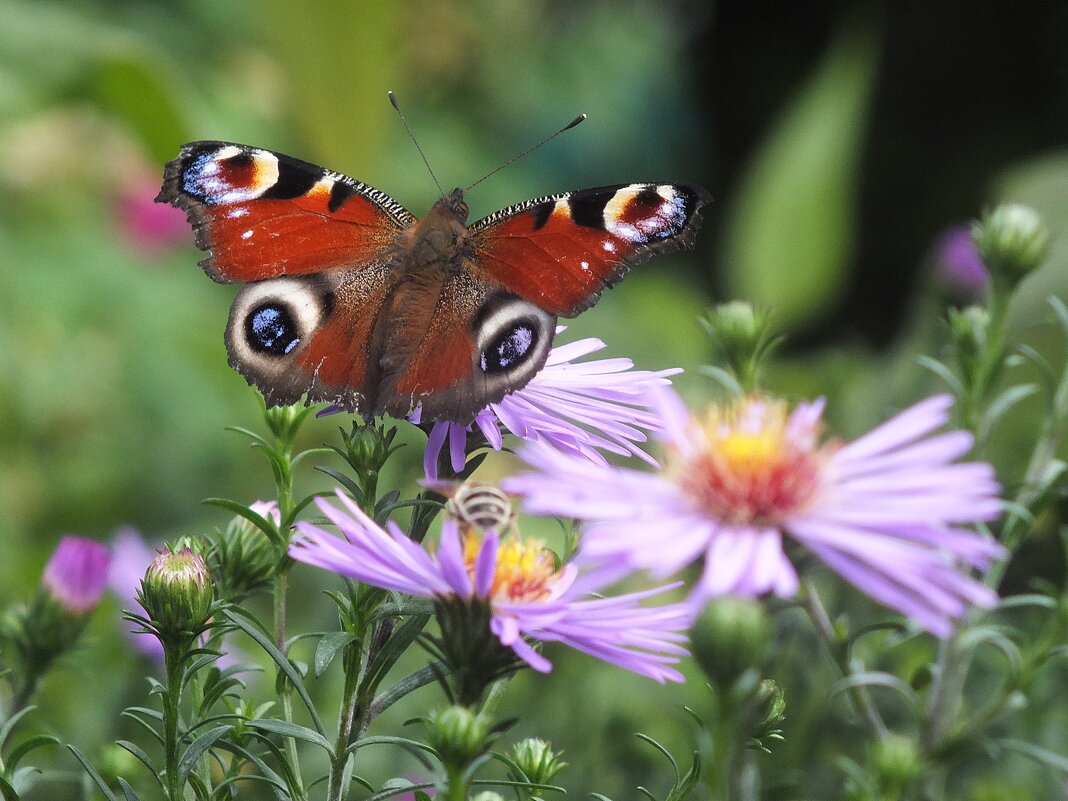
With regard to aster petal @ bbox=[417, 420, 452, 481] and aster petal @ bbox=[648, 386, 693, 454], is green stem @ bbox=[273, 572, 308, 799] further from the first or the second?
aster petal @ bbox=[648, 386, 693, 454]

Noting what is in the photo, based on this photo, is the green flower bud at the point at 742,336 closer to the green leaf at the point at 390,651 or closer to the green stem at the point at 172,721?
the green leaf at the point at 390,651

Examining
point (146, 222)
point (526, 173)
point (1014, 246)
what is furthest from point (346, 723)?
point (526, 173)

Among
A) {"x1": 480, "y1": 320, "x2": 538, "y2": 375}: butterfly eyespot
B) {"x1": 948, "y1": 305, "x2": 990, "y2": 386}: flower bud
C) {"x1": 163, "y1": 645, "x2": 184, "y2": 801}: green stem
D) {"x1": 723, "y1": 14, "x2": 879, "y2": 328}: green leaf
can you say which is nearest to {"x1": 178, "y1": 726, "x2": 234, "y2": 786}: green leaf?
{"x1": 163, "y1": 645, "x2": 184, "y2": 801}: green stem

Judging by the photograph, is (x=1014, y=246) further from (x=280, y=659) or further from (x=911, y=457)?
(x=280, y=659)

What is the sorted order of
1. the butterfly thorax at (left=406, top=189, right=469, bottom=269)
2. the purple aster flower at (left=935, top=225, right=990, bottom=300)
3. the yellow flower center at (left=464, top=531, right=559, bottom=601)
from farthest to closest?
the purple aster flower at (left=935, top=225, right=990, bottom=300) → the butterfly thorax at (left=406, top=189, right=469, bottom=269) → the yellow flower center at (left=464, top=531, right=559, bottom=601)

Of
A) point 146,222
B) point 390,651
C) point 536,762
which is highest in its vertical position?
point 146,222

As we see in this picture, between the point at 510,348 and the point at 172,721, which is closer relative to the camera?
the point at 172,721

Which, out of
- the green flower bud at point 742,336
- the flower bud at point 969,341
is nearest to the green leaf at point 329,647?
the green flower bud at point 742,336
